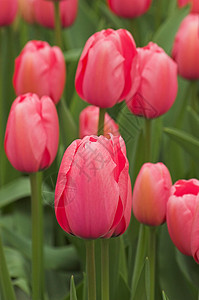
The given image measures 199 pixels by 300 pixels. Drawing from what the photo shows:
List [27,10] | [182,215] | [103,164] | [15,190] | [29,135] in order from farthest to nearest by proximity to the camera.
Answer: [27,10] → [15,190] → [29,135] → [182,215] → [103,164]

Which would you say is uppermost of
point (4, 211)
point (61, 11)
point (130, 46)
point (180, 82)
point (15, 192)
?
point (130, 46)

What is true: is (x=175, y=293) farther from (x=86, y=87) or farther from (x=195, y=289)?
(x=86, y=87)

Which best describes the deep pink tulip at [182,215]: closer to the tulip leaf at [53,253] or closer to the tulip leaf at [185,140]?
the tulip leaf at [185,140]

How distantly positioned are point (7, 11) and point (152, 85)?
511mm

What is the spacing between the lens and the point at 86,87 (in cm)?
90

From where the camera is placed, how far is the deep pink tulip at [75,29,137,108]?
2.89 feet

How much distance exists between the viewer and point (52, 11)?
4.77 feet

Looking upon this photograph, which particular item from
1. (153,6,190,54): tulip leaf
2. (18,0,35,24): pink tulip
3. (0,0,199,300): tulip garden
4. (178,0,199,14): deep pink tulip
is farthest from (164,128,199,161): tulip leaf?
(18,0,35,24): pink tulip

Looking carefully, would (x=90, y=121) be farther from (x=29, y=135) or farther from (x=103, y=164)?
(x=103, y=164)

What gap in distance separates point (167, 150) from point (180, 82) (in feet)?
0.78

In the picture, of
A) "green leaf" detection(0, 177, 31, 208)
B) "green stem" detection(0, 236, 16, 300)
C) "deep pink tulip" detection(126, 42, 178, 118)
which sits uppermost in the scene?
"deep pink tulip" detection(126, 42, 178, 118)

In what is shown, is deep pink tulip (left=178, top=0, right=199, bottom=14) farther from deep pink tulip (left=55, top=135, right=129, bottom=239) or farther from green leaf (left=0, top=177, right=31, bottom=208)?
deep pink tulip (left=55, top=135, right=129, bottom=239)

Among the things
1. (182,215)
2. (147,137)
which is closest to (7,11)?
(147,137)

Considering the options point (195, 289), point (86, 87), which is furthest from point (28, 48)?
point (195, 289)
